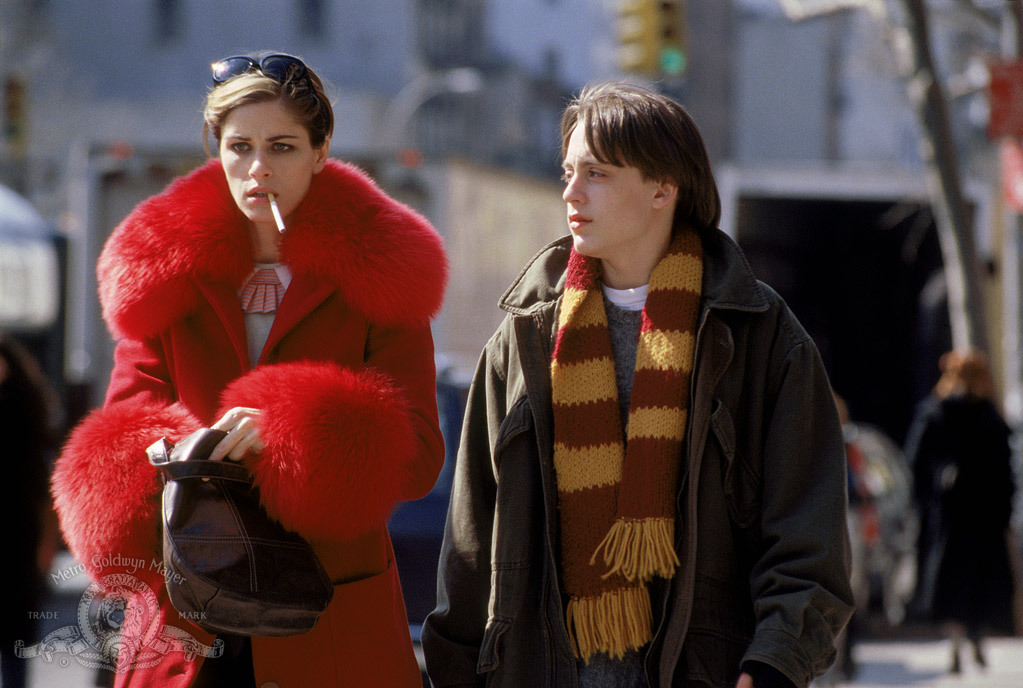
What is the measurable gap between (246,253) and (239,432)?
1.64 ft

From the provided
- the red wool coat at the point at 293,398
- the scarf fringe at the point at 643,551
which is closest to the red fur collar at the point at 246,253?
the red wool coat at the point at 293,398

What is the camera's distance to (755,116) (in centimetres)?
5378

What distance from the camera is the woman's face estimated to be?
299cm

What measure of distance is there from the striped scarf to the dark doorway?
10.7 metres

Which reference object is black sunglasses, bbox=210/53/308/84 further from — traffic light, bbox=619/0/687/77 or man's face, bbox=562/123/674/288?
traffic light, bbox=619/0/687/77

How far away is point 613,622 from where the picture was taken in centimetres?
286

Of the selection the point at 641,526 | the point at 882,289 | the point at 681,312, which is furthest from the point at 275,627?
the point at 882,289

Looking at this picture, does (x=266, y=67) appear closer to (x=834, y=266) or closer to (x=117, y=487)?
(x=117, y=487)

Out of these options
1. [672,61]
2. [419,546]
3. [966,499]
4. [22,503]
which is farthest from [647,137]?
[672,61]

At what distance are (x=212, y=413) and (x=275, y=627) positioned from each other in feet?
1.71

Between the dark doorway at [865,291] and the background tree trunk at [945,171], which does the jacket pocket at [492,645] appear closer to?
the background tree trunk at [945,171]

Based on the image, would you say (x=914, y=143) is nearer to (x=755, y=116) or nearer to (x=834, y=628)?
(x=755, y=116)

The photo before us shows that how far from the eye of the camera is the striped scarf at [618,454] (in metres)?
2.86

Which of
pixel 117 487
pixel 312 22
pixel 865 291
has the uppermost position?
pixel 312 22
